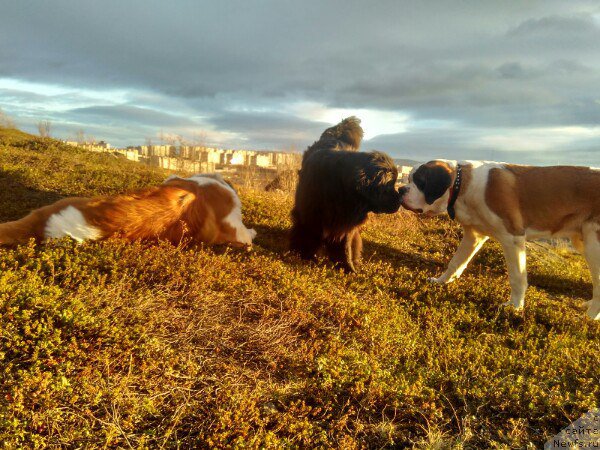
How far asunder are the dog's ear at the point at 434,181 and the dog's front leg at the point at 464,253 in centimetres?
84

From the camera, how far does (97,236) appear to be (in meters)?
4.34

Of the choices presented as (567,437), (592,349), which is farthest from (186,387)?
(592,349)

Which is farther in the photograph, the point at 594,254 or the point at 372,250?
the point at 372,250

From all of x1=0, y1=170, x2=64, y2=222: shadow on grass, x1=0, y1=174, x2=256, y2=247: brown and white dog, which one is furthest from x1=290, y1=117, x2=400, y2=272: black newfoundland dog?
x1=0, y1=170, x2=64, y2=222: shadow on grass

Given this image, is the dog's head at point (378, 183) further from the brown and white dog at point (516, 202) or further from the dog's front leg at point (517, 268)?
the dog's front leg at point (517, 268)

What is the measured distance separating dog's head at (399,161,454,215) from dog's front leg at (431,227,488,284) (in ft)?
2.28

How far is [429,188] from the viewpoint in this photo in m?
5.17

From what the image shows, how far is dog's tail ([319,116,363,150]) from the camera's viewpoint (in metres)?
6.98

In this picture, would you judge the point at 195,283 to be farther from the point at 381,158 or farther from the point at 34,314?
the point at 381,158

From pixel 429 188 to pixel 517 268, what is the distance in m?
1.42

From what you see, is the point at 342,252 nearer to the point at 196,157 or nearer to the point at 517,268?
the point at 517,268

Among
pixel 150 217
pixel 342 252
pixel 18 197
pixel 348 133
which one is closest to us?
pixel 150 217

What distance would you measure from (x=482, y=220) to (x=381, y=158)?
1493 millimetres

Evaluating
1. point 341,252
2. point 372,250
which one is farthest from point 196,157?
point 341,252
